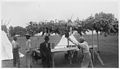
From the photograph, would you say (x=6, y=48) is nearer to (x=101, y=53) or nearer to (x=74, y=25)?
(x=74, y=25)

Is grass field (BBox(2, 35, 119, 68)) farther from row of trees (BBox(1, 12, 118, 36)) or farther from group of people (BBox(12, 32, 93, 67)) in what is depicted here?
row of trees (BBox(1, 12, 118, 36))

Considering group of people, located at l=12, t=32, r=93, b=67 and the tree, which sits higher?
the tree

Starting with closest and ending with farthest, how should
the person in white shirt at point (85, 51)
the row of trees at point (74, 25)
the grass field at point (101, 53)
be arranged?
the person in white shirt at point (85, 51)
the grass field at point (101, 53)
the row of trees at point (74, 25)

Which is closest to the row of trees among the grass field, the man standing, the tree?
the tree

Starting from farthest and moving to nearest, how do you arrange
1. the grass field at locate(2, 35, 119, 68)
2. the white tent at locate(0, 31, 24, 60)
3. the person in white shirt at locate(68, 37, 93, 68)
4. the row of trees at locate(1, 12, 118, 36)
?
the white tent at locate(0, 31, 24, 60), the row of trees at locate(1, 12, 118, 36), the grass field at locate(2, 35, 119, 68), the person in white shirt at locate(68, 37, 93, 68)

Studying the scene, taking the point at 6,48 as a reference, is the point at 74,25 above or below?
above

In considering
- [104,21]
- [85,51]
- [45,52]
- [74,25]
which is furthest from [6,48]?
[104,21]

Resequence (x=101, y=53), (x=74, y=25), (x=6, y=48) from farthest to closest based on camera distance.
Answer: (x=101, y=53), (x=6, y=48), (x=74, y=25)

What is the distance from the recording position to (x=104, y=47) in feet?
24.0

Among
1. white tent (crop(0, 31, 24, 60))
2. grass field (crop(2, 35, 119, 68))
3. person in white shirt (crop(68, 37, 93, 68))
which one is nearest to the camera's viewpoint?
person in white shirt (crop(68, 37, 93, 68))

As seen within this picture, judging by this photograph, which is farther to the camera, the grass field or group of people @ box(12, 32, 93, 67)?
the grass field

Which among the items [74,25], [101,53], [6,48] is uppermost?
[74,25]

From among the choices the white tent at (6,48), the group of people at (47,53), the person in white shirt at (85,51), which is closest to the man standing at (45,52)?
the group of people at (47,53)

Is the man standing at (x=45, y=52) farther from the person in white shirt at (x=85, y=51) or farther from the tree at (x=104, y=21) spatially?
the tree at (x=104, y=21)
